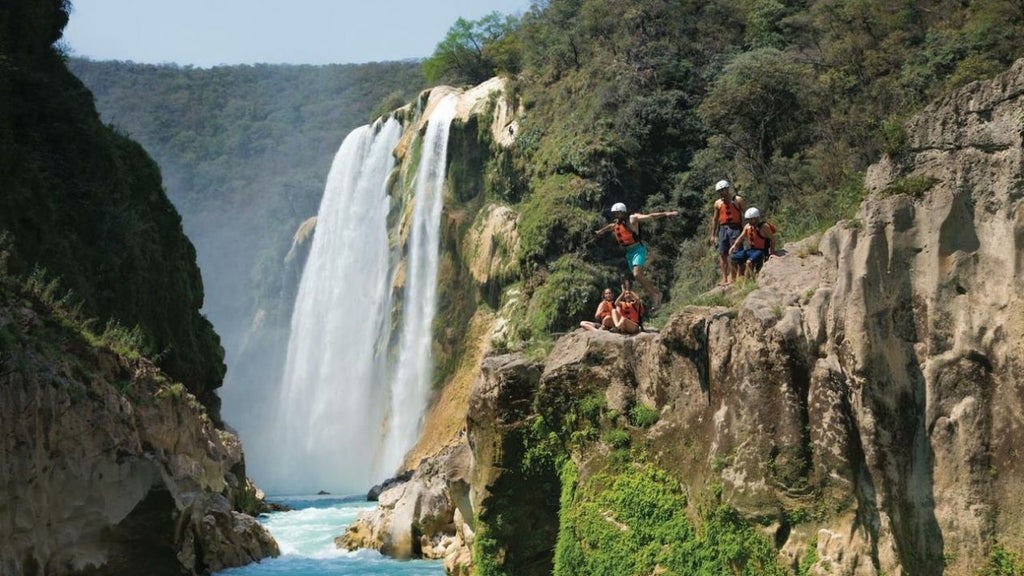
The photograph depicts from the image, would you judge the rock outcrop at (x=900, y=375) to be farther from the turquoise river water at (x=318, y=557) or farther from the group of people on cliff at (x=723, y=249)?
the turquoise river water at (x=318, y=557)

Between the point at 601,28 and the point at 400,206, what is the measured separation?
11.5m

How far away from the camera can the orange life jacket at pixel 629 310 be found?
1345 centimetres

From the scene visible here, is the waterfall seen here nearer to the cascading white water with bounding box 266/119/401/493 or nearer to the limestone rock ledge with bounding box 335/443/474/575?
the cascading white water with bounding box 266/119/401/493

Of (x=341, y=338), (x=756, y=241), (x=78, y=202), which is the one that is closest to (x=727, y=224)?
(x=756, y=241)

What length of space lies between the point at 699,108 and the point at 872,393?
80.8 ft

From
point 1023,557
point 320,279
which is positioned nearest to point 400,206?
point 320,279

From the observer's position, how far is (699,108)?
3372 centimetres

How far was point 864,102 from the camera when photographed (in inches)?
1122

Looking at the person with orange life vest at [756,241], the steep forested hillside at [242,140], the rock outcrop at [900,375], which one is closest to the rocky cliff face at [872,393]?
the rock outcrop at [900,375]

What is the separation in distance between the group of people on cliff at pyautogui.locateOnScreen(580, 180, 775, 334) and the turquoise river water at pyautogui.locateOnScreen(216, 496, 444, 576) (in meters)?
6.65

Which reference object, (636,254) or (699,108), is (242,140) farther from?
(636,254)

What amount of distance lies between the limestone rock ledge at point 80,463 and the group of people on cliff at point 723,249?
6394mm

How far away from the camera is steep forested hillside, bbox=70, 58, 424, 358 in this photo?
70.8 metres

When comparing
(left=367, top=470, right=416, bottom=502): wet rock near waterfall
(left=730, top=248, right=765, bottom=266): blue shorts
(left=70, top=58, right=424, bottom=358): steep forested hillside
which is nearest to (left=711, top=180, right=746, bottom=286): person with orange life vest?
(left=730, top=248, right=765, bottom=266): blue shorts
